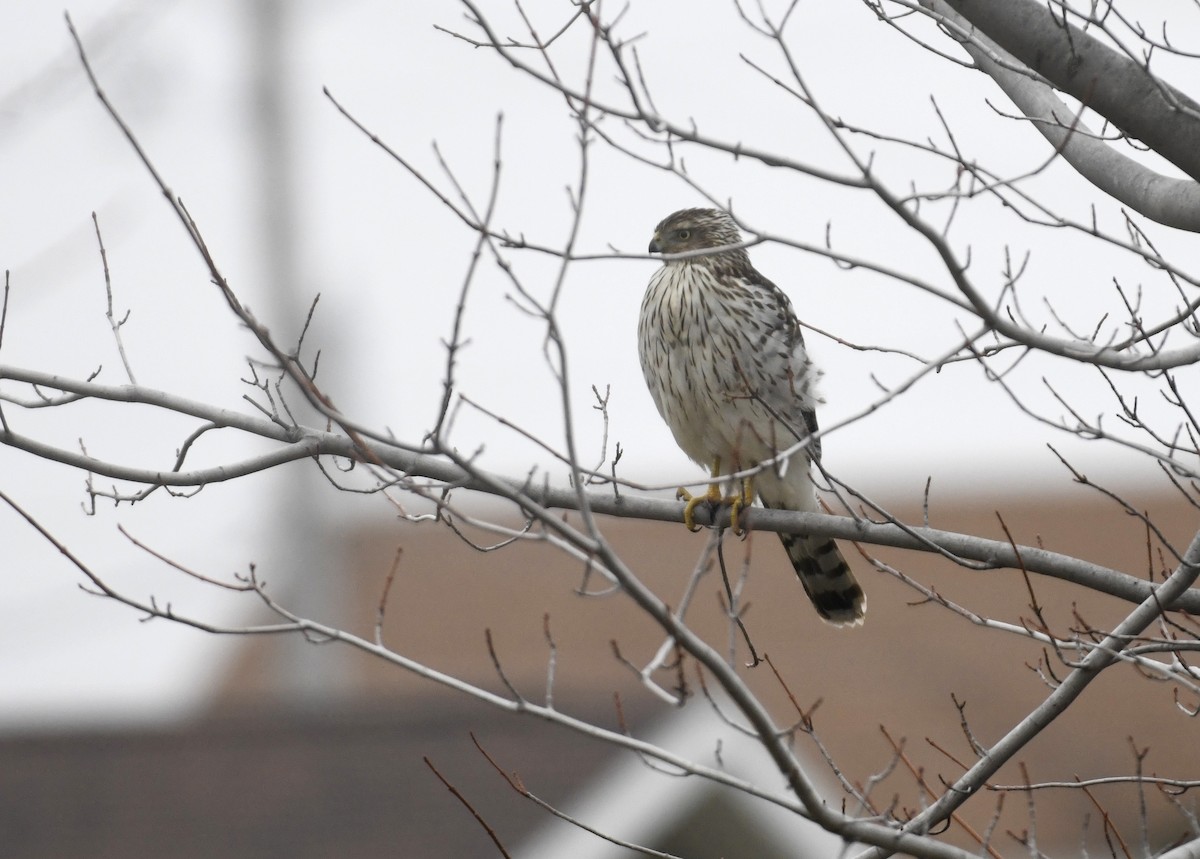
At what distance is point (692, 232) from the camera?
5836 mm

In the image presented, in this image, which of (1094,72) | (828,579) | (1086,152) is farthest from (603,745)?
(1094,72)

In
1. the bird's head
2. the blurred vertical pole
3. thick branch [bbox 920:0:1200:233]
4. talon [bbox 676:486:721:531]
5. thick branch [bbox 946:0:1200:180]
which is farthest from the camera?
the blurred vertical pole

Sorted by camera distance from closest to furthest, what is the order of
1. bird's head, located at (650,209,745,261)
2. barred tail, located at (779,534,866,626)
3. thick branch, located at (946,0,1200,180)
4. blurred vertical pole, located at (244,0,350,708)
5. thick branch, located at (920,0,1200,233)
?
thick branch, located at (946,0,1200,180)
thick branch, located at (920,0,1200,233)
barred tail, located at (779,534,866,626)
bird's head, located at (650,209,745,261)
blurred vertical pole, located at (244,0,350,708)

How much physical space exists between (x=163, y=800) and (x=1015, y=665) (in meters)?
6.00

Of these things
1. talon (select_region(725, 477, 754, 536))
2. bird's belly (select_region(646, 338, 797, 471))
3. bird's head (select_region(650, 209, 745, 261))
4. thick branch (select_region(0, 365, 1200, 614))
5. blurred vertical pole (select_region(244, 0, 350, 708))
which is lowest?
thick branch (select_region(0, 365, 1200, 614))

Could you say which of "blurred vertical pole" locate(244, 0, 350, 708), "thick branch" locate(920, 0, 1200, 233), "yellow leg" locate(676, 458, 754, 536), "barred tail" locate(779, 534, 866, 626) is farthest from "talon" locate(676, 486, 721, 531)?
"blurred vertical pole" locate(244, 0, 350, 708)

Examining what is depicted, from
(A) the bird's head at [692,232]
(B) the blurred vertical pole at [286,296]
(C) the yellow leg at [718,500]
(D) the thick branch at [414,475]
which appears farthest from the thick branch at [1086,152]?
(B) the blurred vertical pole at [286,296]

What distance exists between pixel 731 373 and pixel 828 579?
981 mm

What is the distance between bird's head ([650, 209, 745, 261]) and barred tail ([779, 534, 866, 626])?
1111mm

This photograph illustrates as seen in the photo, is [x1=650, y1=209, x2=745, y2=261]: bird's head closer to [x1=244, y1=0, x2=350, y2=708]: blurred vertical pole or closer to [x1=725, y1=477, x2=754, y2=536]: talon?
[x1=725, y1=477, x2=754, y2=536]: talon

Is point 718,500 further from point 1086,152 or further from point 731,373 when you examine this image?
point 1086,152

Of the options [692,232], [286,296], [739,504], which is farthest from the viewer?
[286,296]

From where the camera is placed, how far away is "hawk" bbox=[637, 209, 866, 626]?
5.14 meters

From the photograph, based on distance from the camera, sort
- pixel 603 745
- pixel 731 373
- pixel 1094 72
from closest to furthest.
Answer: pixel 1094 72, pixel 731 373, pixel 603 745
